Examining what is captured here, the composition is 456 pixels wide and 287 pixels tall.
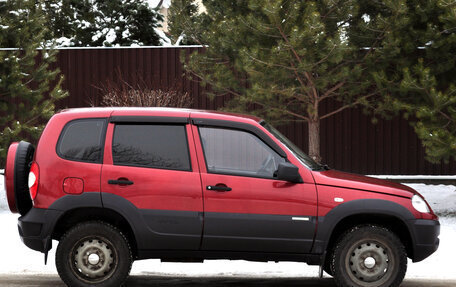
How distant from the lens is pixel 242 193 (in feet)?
21.9

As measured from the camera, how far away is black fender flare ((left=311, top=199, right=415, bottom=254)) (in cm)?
666

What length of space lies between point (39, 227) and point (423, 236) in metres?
3.65

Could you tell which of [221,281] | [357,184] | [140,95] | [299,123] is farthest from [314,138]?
[357,184]

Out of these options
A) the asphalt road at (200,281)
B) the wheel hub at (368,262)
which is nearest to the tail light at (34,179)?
the asphalt road at (200,281)

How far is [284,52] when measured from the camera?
11.9 metres

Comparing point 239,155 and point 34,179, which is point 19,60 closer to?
point 34,179

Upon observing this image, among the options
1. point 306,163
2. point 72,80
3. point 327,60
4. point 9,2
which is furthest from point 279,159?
point 72,80

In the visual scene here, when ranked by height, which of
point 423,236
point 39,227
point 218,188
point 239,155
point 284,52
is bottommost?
point 423,236

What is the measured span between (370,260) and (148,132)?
2.45 meters

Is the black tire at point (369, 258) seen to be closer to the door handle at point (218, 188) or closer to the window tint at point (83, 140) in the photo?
the door handle at point (218, 188)

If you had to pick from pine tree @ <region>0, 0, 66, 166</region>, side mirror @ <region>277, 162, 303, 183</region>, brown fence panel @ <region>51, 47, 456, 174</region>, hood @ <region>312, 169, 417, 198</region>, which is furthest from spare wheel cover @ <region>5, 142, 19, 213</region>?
brown fence panel @ <region>51, 47, 456, 174</region>

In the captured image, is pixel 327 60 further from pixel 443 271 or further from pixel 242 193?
pixel 242 193

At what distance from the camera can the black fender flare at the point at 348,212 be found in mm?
6664

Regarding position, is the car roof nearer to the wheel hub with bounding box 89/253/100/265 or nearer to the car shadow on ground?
the wheel hub with bounding box 89/253/100/265
